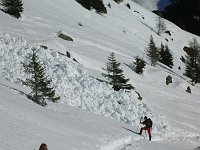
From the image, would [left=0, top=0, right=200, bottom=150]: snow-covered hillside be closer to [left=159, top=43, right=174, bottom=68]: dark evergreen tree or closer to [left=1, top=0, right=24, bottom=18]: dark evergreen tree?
[left=1, top=0, right=24, bottom=18]: dark evergreen tree

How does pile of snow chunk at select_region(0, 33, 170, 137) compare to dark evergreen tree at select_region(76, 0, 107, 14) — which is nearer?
pile of snow chunk at select_region(0, 33, 170, 137)

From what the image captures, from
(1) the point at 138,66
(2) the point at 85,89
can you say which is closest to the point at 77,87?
(2) the point at 85,89

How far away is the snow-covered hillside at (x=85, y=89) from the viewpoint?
23.1 metres

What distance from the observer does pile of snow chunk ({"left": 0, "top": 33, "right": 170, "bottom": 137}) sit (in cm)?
3239

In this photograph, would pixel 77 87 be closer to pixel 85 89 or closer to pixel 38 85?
pixel 85 89

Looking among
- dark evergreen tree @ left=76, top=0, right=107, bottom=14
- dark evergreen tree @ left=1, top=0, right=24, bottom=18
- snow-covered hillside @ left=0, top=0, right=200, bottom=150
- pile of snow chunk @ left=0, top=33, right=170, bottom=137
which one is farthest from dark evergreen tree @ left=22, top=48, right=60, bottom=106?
dark evergreen tree @ left=76, top=0, right=107, bottom=14

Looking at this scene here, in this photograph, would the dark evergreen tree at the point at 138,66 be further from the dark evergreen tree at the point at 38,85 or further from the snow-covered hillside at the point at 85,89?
the dark evergreen tree at the point at 38,85

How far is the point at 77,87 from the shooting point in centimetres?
3422

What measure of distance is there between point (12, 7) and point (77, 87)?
23.8 meters

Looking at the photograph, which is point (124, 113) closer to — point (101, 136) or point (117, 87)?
point (117, 87)

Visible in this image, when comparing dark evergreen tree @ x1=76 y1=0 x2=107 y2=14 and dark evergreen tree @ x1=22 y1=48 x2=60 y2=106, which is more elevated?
dark evergreen tree @ x1=76 y1=0 x2=107 y2=14

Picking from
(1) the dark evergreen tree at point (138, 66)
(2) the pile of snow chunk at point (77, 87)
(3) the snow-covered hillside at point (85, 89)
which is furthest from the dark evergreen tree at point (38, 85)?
(1) the dark evergreen tree at point (138, 66)

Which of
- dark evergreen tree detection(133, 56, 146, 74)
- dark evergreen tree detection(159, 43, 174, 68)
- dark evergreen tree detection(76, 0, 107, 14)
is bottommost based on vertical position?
dark evergreen tree detection(133, 56, 146, 74)

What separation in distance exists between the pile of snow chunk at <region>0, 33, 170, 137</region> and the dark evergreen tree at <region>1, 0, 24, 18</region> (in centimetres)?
1646
